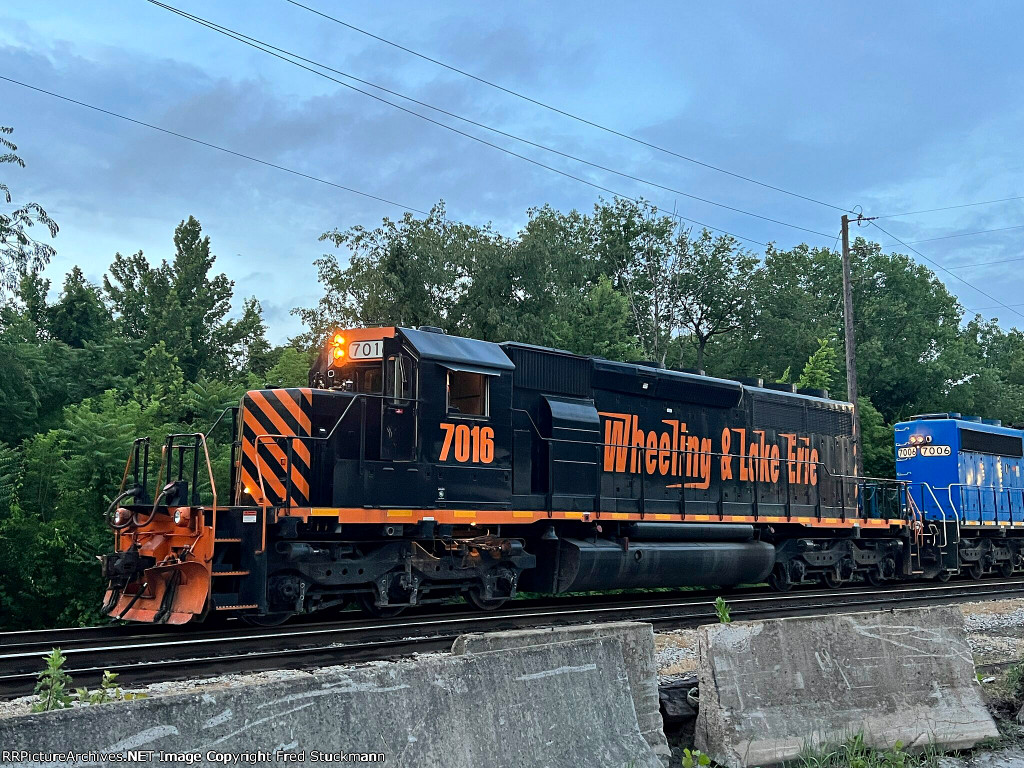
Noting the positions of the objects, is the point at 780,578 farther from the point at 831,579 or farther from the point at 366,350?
the point at 366,350

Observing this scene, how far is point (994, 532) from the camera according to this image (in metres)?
21.1

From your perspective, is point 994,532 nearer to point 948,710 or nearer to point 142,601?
point 948,710

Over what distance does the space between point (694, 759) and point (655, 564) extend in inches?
293

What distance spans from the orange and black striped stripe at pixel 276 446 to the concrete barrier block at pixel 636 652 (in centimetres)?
495

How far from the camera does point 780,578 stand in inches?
626

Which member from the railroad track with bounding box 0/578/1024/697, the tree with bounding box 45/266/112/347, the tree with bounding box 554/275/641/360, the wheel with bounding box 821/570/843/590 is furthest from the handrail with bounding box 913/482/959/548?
the tree with bounding box 45/266/112/347

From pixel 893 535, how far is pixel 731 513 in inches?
221

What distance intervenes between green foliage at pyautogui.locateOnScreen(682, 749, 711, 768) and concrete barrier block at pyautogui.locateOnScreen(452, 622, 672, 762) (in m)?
0.11

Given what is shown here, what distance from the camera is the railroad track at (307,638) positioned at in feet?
23.4

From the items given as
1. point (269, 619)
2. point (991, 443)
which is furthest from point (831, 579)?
point (269, 619)

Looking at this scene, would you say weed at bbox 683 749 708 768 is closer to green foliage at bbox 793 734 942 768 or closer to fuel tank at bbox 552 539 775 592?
green foliage at bbox 793 734 942 768

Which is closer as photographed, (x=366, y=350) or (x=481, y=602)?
(x=366, y=350)

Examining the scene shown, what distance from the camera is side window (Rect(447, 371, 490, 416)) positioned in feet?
36.1

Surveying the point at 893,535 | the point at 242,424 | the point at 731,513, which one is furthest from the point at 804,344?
the point at 242,424
